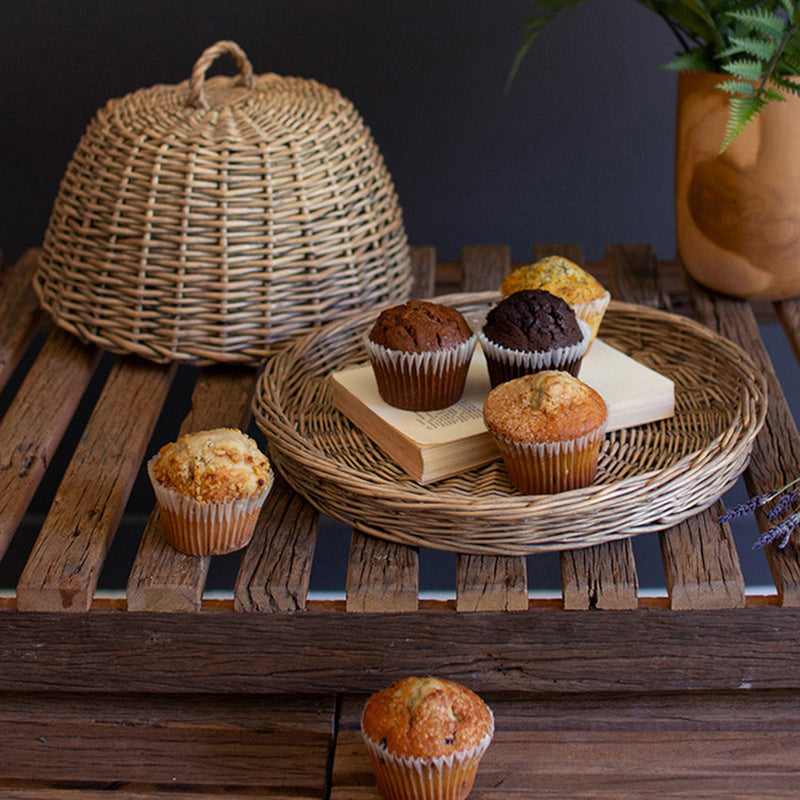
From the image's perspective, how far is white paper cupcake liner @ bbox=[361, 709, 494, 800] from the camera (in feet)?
2.96

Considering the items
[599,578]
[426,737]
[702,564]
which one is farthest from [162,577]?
[702,564]

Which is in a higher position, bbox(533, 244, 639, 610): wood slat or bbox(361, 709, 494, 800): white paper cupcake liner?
bbox(533, 244, 639, 610): wood slat

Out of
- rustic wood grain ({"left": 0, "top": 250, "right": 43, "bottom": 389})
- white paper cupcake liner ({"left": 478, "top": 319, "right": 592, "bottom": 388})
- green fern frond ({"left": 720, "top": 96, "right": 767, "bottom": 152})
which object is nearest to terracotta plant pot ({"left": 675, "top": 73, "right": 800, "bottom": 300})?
green fern frond ({"left": 720, "top": 96, "right": 767, "bottom": 152})

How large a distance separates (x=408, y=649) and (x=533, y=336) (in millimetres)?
396

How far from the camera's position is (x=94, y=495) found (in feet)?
3.91

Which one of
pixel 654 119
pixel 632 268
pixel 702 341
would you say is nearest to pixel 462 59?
pixel 654 119

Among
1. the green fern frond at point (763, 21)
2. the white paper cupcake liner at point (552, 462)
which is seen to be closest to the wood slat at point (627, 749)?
the white paper cupcake liner at point (552, 462)

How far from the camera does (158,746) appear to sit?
3.48 ft

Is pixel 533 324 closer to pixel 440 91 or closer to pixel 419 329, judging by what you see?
pixel 419 329

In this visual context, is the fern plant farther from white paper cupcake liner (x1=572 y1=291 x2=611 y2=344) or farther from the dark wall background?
the dark wall background

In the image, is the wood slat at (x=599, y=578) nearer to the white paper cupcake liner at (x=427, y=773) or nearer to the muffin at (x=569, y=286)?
the white paper cupcake liner at (x=427, y=773)

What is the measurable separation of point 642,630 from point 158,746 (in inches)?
20.7

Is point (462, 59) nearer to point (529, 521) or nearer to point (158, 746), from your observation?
point (529, 521)

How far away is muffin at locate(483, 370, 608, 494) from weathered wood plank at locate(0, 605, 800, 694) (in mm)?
147
